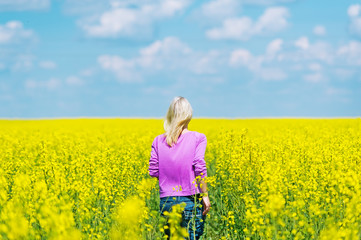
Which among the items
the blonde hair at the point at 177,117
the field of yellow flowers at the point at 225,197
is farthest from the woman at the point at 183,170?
the field of yellow flowers at the point at 225,197

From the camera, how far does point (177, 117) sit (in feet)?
13.0

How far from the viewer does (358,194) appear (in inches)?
168

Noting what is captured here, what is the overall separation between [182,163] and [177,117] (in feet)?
1.62

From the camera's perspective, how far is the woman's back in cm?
412

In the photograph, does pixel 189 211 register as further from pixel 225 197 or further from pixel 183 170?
pixel 225 197

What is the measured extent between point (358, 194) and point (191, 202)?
1763 mm

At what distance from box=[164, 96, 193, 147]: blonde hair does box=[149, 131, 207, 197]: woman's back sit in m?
0.10

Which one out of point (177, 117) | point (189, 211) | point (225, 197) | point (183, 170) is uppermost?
point (177, 117)

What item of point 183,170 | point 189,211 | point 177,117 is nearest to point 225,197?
point 189,211

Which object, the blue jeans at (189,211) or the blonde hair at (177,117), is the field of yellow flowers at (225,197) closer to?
the blue jeans at (189,211)

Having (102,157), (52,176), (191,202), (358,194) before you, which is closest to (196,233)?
(191,202)

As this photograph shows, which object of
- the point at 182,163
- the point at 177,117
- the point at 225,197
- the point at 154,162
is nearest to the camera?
the point at 177,117

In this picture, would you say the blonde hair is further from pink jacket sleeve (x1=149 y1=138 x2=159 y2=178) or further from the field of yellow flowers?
the field of yellow flowers

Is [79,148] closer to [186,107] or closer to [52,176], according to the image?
[52,176]
